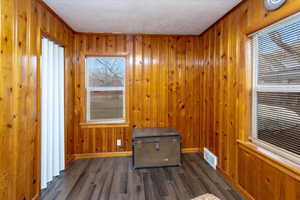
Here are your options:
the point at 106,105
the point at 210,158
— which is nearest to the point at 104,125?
the point at 106,105

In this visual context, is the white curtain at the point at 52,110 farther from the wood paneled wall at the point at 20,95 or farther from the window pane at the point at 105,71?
the window pane at the point at 105,71

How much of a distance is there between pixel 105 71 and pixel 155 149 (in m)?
1.87

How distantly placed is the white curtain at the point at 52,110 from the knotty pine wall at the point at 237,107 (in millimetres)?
2667

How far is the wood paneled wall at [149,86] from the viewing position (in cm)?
340

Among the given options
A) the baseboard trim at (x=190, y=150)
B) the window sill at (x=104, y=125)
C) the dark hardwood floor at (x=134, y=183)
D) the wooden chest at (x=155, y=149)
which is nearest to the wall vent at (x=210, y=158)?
the dark hardwood floor at (x=134, y=183)

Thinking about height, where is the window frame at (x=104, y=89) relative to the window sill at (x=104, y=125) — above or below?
above

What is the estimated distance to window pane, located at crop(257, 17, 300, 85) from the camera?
162 cm

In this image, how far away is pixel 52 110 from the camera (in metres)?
2.65

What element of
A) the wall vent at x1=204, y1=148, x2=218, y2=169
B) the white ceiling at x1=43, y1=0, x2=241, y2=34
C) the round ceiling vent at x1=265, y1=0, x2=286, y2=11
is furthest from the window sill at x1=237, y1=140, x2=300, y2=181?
the white ceiling at x1=43, y1=0, x2=241, y2=34

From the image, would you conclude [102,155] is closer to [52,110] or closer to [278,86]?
[52,110]

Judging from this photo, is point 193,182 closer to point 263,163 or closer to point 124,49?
A: point 263,163

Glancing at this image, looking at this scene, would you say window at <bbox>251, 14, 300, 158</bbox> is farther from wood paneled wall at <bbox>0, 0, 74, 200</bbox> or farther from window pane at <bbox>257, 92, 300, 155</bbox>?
wood paneled wall at <bbox>0, 0, 74, 200</bbox>

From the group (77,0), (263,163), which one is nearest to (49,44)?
(77,0)

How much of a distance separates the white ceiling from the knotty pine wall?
0.31 meters
